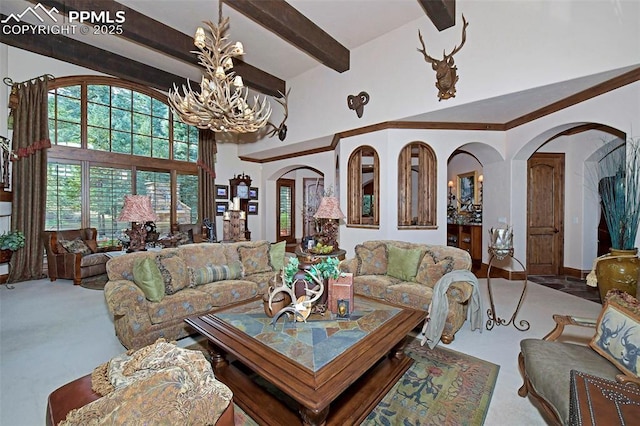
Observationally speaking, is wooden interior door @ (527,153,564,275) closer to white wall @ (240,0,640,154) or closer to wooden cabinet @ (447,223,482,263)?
wooden cabinet @ (447,223,482,263)

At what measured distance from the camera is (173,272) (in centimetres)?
312

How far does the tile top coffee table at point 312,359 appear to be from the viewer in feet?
5.14

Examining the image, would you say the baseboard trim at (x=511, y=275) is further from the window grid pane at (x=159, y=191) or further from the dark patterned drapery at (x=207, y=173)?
the window grid pane at (x=159, y=191)

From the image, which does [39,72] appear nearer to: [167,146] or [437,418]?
[167,146]

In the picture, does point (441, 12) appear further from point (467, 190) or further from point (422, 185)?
point (467, 190)

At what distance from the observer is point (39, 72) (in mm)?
5477

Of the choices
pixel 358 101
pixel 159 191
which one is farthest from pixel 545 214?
pixel 159 191

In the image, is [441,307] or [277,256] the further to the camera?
[277,256]

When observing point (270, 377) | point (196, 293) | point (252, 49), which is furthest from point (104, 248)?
point (270, 377)

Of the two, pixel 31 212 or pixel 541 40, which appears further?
pixel 31 212

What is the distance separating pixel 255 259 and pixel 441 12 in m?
4.28

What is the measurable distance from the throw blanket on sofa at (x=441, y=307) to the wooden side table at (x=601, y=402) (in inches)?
53.8

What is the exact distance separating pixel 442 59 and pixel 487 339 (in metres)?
3.91

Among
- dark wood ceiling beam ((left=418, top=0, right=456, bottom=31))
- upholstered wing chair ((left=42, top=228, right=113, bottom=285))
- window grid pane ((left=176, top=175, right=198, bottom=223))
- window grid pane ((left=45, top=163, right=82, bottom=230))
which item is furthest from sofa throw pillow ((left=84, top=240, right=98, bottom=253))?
dark wood ceiling beam ((left=418, top=0, right=456, bottom=31))
